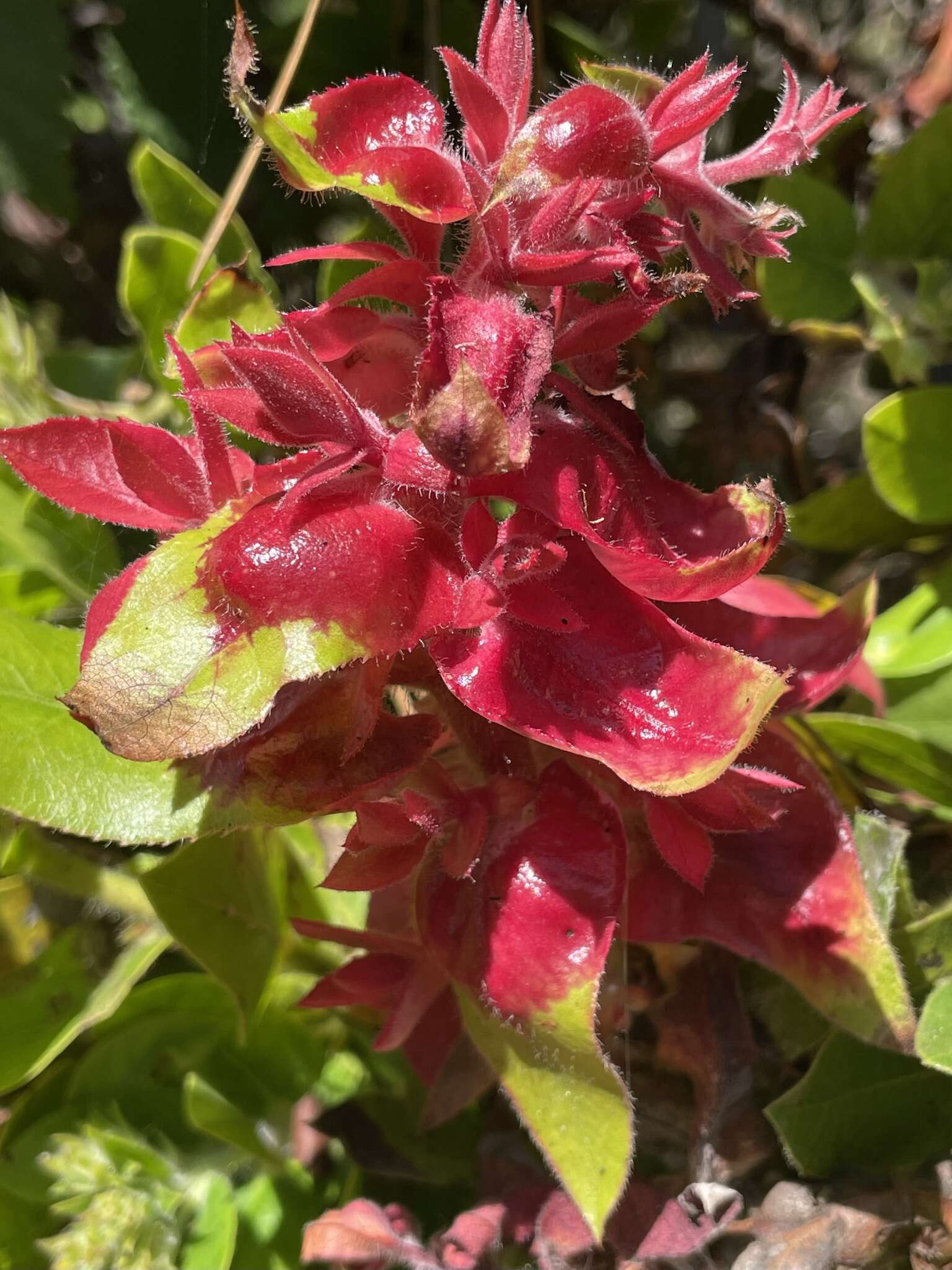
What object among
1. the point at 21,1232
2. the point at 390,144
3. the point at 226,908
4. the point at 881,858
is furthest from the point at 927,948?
the point at 21,1232

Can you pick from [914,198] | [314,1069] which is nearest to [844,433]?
[914,198]

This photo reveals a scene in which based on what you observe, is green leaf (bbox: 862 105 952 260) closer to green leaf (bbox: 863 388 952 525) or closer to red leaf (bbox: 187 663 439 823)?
green leaf (bbox: 863 388 952 525)

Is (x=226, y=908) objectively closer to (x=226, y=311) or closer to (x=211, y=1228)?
(x=211, y=1228)

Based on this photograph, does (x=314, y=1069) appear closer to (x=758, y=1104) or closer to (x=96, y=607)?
(x=758, y=1104)

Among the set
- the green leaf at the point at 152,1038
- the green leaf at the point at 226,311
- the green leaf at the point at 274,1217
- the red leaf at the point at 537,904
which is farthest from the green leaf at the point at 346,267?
the green leaf at the point at 274,1217

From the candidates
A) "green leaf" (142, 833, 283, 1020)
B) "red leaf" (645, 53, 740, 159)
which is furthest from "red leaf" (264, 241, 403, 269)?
"green leaf" (142, 833, 283, 1020)

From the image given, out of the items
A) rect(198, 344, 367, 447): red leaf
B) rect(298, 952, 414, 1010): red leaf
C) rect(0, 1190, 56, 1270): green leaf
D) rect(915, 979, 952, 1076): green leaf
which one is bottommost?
rect(0, 1190, 56, 1270): green leaf

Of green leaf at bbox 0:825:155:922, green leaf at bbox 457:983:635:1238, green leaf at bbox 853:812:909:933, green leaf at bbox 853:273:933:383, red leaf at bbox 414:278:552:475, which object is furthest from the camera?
green leaf at bbox 853:273:933:383
